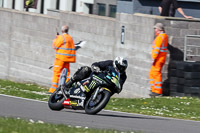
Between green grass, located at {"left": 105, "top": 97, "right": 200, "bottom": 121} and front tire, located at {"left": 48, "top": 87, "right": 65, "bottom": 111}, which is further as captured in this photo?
green grass, located at {"left": 105, "top": 97, "right": 200, "bottom": 121}

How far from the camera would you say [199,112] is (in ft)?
49.2

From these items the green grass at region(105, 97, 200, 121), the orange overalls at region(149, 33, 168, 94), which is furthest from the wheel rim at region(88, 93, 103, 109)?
the orange overalls at region(149, 33, 168, 94)

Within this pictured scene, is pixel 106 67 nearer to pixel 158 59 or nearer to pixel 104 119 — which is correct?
pixel 104 119

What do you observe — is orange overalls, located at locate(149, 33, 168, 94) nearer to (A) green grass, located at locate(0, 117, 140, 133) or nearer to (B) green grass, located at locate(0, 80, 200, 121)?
(B) green grass, located at locate(0, 80, 200, 121)

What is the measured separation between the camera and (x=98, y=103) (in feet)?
41.2

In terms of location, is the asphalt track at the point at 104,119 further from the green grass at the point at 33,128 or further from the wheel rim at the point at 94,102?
the green grass at the point at 33,128

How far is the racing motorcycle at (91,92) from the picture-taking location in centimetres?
1255

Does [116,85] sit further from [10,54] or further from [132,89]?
[10,54]

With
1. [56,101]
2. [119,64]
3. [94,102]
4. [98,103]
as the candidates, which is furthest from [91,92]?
[56,101]

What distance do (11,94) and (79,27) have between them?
4.34 meters

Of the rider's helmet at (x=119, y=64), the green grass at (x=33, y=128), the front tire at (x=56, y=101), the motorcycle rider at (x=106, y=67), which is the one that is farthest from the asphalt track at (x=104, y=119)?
the green grass at (x=33, y=128)

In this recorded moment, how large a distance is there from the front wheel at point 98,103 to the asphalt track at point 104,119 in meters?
0.13

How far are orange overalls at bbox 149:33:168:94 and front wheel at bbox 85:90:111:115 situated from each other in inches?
199

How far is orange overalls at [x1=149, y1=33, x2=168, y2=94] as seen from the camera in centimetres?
1745
